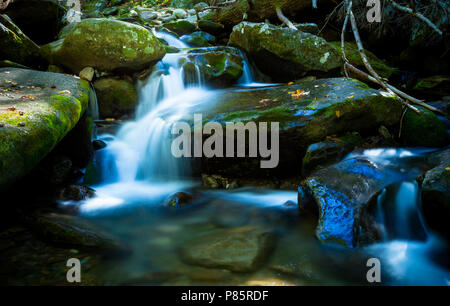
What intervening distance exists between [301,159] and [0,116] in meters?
4.10

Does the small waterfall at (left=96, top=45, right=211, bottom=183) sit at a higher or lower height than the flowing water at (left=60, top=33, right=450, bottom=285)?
higher

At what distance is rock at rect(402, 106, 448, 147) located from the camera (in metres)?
4.75

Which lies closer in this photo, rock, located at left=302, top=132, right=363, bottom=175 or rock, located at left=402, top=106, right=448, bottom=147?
rock, located at left=302, top=132, right=363, bottom=175

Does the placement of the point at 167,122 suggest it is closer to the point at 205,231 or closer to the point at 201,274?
the point at 205,231

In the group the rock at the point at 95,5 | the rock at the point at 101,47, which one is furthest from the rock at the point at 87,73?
the rock at the point at 95,5

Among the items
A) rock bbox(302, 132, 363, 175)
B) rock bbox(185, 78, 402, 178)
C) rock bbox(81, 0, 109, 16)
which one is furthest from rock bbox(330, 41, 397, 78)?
rock bbox(81, 0, 109, 16)

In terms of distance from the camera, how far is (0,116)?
118 inches

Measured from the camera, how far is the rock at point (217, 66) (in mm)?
7324

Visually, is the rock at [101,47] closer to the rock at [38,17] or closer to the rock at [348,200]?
the rock at [38,17]

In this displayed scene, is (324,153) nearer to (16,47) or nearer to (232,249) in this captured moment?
(232,249)

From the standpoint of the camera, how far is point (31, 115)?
3197 millimetres

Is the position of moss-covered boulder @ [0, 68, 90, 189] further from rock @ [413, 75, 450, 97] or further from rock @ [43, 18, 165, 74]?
rock @ [413, 75, 450, 97]

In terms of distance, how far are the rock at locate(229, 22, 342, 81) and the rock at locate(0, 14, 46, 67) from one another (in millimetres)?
5477

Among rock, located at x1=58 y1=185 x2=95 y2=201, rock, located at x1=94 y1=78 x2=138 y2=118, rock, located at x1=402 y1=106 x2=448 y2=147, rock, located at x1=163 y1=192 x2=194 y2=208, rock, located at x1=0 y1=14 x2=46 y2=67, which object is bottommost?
rock, located at x1=163 y1=192 x2=194 y2=208
